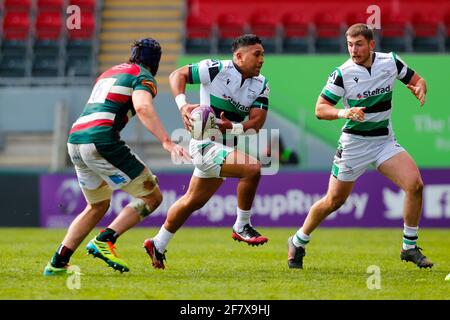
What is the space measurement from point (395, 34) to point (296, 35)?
219 centimetres

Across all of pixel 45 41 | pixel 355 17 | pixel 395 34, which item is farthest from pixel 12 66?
pixel 395 34

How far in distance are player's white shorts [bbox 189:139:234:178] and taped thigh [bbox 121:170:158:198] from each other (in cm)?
50

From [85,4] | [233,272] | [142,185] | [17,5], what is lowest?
[233,272]

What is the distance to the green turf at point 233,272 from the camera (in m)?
7.71

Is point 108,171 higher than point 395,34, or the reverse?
point 395,34

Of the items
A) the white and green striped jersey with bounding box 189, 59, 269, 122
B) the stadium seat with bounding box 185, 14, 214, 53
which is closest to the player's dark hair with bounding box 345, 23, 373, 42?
the white and green striped jersey with bounding box 189, 59, 269, 122

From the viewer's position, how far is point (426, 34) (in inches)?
848

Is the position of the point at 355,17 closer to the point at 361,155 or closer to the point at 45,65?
the point at 45,65

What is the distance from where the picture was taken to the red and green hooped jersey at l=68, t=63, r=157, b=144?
875 centimetres

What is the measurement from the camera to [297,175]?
17.9 m

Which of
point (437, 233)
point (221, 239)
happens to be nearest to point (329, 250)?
point (221, 239)

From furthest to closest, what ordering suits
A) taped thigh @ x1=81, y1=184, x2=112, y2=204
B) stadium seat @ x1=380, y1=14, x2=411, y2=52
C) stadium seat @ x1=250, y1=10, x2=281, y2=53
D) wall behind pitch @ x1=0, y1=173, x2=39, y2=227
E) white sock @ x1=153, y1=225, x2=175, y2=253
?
1. stadium seat @ x1=250, y1=10, x2=281, y2=53
2. stadium seat @ x1=380, y1=14, x2=411, y2=52
3. wall behind pitch @ x1=0, y1=173, x2=39, y2=227
4. white sock @ x1=153, y1=225, x2=175, y2=253
5. taped thigh @ x1=81, y1=184, x2=112, y2=204

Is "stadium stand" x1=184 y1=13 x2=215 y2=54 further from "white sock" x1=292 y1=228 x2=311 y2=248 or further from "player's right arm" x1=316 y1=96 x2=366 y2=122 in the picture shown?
"player's right arm" x1=316 y1=96 x2=366 y2=122

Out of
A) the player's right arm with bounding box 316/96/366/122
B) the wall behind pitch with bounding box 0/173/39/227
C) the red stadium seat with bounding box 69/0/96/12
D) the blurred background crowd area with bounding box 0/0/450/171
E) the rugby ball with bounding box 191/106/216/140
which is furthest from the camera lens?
the red stadium seat with bounding box 69/0/96/12
